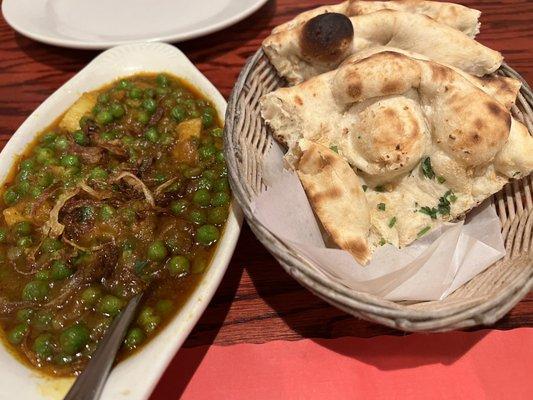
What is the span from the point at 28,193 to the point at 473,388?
2.53 metres

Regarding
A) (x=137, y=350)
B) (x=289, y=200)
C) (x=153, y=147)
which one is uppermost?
(x=289, y=200)

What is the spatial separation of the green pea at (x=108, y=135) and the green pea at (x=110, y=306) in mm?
1129

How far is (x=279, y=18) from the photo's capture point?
12.5ft

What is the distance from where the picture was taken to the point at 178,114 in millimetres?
2938

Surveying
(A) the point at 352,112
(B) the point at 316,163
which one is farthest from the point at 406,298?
(A) the point at 352,112

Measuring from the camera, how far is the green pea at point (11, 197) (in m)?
2.64

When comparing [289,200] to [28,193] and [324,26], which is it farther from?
[28,193]

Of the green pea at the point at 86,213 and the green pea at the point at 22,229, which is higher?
the green pea at the point at 86,213

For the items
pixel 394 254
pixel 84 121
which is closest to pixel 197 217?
pixel 394 254

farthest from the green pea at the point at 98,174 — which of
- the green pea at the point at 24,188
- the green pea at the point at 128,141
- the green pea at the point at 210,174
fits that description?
the green pea at the point at 210,174

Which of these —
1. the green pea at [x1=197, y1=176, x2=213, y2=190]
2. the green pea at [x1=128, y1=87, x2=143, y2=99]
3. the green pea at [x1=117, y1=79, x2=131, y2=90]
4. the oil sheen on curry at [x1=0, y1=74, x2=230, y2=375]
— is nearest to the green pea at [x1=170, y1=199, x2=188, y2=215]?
the oil sheen on curry at [x1=0, y1=74, x2=230, y2=375]

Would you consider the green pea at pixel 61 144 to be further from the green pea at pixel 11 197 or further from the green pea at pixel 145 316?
the green pea at pixel 145 316

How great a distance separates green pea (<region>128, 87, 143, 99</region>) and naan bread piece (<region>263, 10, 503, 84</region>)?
123 centimetres

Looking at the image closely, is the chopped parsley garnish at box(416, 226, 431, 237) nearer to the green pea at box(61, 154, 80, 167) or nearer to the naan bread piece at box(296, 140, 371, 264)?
the naan bread piece at box(296, 140, 371, 264)
